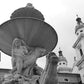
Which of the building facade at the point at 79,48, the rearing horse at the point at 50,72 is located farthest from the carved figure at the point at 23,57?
the building facade at the point at 79,48

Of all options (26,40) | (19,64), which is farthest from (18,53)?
(26,40)

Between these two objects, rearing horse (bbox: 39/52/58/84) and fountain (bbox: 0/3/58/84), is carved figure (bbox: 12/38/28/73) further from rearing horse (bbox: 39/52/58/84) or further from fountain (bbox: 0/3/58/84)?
rearing horse (bbox: 39/52/58/84)

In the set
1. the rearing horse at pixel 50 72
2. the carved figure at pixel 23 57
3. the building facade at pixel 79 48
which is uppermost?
the building facade at pixel 79 48

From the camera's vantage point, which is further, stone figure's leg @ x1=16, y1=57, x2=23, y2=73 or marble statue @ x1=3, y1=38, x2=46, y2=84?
stone figure's leg @ x1=16, y1=57, x2=23, y2=73

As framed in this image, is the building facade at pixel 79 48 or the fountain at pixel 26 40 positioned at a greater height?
the building facade at pixel 79 48

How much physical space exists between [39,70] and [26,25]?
0.96m

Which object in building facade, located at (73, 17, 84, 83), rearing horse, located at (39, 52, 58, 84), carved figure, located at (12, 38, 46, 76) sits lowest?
rearing horse, located at (39, 52, 58, 84)

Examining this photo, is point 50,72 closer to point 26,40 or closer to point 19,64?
point 19,64

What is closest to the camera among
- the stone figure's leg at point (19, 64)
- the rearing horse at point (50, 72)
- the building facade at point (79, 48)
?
the rearing horse at point (50, 72)

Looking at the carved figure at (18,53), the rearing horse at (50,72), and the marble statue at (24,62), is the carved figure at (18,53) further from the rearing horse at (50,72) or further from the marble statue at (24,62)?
the rearing horse at (50,72)

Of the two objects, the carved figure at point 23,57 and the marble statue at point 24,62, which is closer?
the marble statue at point 24,62

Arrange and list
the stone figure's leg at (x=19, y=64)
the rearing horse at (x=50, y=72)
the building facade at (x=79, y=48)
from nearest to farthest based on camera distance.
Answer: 1. the rearing horse at (x=50, y=72)
2. the stone figure's leg at (x=19, y=64)
3. the building facade at (x=79, y=48)

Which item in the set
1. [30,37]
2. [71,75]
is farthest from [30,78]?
[71,75]

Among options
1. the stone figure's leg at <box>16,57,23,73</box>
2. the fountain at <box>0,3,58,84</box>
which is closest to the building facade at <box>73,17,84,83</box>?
the fountain at <box>0,3,58,84</box>
